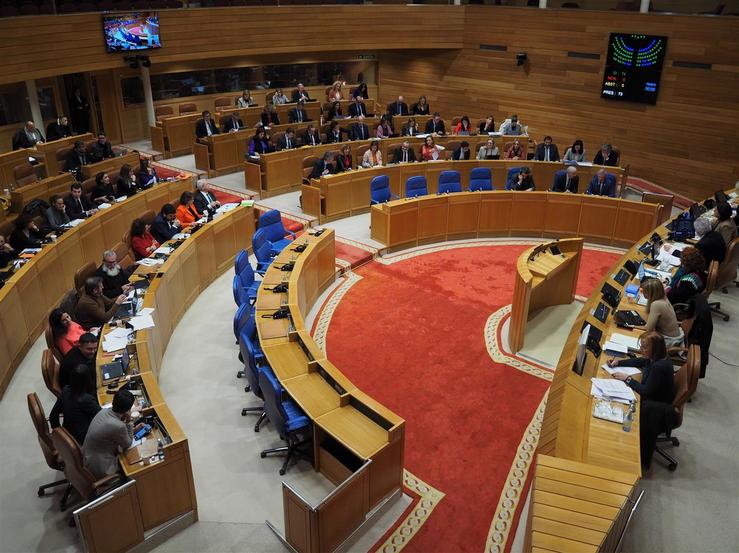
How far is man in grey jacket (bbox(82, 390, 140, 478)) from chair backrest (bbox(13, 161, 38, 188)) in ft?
26.6

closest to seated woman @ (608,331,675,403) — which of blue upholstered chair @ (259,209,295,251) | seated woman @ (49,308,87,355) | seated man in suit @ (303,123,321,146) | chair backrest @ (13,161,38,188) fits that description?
seated woman @ (49,308,87,355)

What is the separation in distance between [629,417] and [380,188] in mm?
7523

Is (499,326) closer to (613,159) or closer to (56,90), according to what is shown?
(613,159)

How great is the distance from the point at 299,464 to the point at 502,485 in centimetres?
194

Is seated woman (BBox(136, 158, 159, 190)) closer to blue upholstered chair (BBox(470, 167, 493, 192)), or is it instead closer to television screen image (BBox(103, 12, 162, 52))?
television screen image (BBox(103, 12, 162, 52))

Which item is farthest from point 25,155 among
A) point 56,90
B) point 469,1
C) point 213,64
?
point 469,1

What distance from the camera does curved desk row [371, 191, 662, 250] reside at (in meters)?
11.3

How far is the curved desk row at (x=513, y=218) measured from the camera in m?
11.3

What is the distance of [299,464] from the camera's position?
6.12 m

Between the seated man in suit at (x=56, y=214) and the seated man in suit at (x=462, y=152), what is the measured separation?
26.1 ft

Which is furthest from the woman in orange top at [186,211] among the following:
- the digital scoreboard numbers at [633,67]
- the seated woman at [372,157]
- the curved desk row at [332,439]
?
the digital scoreboard numbers at [633,67]

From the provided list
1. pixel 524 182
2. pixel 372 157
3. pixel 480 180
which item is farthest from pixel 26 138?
pixel 524 182

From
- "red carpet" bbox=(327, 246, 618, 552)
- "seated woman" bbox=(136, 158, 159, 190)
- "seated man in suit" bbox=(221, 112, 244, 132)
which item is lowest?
"red carpet" bbox=(327, 246, 618, 552)

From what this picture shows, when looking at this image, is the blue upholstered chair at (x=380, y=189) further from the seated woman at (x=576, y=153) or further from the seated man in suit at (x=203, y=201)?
the seated woman at (x=576, y=153)
